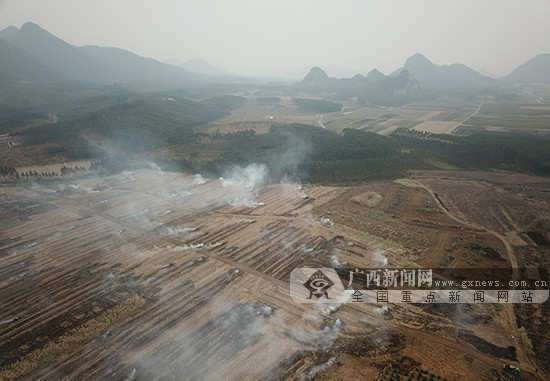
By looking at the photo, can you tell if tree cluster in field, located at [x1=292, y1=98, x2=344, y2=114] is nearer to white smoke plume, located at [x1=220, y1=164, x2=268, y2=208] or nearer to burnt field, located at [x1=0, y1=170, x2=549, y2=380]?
white smoke plume, located at [x1=220, y1=164, x2=268, y2=208]

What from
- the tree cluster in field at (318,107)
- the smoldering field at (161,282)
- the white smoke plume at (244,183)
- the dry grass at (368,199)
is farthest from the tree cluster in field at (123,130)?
the tree cluster in field at (318,107)

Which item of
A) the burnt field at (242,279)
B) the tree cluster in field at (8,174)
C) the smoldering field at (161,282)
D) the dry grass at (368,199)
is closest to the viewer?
the burnt field at (242,279)

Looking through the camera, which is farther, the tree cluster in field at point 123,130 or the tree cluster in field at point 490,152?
the tree cluster in field at point 123,130

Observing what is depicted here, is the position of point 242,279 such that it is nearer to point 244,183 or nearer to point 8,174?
A: point 244,183

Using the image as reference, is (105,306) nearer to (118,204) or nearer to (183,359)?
(183,359)

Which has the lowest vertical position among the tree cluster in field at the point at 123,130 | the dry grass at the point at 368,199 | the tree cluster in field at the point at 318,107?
the dry grass at the point at 368,199

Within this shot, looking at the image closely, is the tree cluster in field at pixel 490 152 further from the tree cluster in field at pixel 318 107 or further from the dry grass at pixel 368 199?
the tree cluster in field at pixel 318 107

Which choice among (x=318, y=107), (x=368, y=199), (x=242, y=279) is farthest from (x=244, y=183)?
(x=318, y=107)

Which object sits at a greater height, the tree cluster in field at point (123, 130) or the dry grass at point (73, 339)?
the tree cluster in field at point (123, 130)
